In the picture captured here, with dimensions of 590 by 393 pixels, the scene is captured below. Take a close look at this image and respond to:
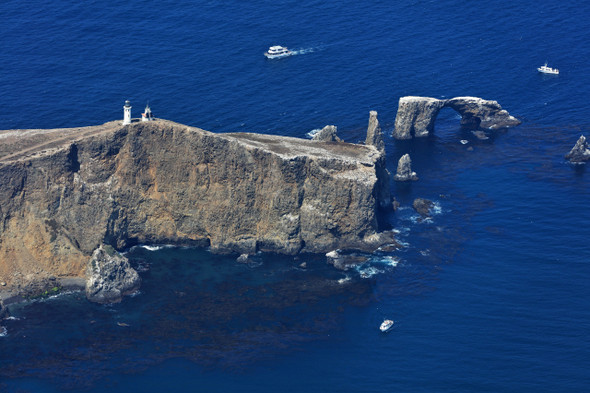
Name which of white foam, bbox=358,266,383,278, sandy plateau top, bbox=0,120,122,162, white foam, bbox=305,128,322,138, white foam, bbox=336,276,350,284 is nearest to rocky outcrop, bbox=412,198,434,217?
white foam, bbox=358,266,383,278

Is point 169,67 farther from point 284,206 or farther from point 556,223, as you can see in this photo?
point 556,223

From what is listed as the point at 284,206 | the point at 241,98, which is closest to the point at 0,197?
the point at 284,206

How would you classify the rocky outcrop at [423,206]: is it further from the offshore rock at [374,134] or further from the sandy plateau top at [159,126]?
the offshore rock at [374,134]

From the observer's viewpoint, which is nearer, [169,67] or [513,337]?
[513,337]

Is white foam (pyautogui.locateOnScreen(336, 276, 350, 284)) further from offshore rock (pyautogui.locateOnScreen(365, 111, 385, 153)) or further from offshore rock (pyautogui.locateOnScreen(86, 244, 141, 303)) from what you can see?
offshore rock (pyautogui.locateOnScreen(365, 111, 385, 153))

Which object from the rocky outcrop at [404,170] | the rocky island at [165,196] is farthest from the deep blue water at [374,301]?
the rocky island at [165,196]

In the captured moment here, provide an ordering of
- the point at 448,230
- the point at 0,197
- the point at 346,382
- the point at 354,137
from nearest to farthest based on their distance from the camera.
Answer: the point at 346,382 < the point at 0,197 < the point at 448,230 < the point at 354,137

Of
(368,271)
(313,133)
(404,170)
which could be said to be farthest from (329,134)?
(368,271)
